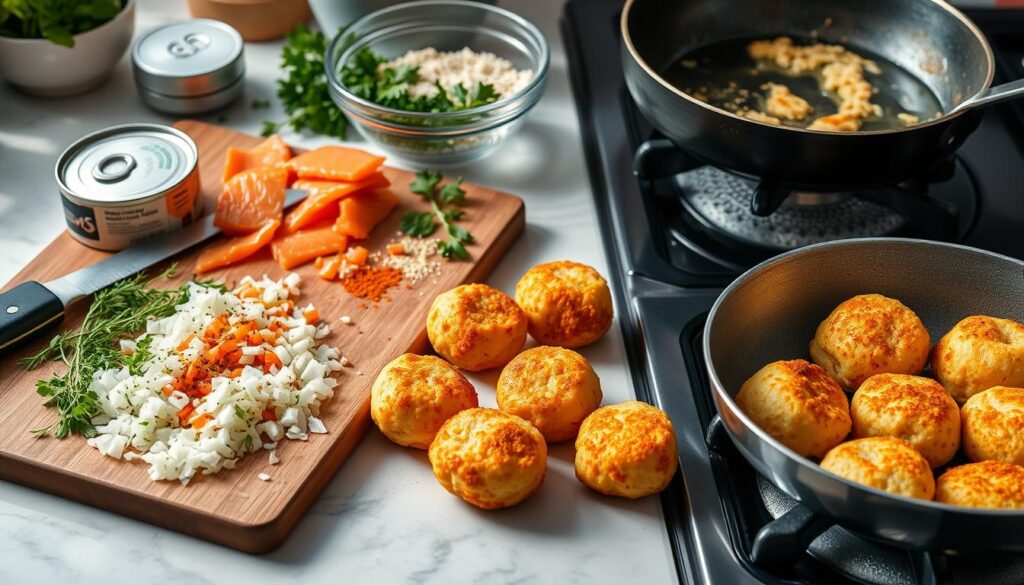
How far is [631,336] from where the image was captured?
144 cm

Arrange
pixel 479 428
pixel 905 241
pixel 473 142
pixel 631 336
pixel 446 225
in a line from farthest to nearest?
pixel 473 142
pixel 446 225
pixel 631 336
pixel 905 241
pixel 479 428

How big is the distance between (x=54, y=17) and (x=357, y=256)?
2.33 feet

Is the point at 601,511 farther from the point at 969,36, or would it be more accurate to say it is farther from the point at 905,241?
the point at 969,36

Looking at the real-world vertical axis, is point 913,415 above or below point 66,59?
below

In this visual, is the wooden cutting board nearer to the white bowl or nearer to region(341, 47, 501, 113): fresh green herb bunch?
region(341, 47, 501, 113): fresh green herb bunch

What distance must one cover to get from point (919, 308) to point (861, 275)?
0.09 meters

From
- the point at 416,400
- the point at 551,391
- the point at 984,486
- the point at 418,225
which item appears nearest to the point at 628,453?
the point at 551,391

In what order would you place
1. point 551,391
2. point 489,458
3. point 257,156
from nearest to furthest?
point 489,458 < point 551,391 < point 257,156

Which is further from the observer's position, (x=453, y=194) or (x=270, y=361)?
(x=453, y=194)

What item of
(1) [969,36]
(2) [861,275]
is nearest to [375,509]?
(2) [861,275]

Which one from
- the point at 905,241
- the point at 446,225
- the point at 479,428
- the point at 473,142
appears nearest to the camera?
the point at 479,428

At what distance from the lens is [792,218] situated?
158 cm

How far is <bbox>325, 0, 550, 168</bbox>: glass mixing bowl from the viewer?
1661 mm

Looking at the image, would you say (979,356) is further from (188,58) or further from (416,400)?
(188,58)
